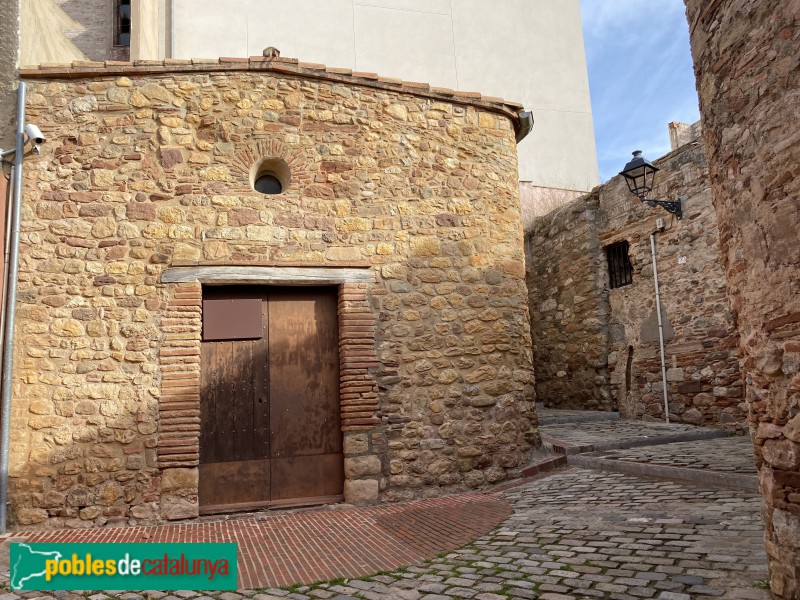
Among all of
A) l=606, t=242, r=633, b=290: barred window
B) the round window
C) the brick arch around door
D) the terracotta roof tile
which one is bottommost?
the brick arch around door

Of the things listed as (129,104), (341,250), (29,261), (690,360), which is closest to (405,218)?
(341,250)

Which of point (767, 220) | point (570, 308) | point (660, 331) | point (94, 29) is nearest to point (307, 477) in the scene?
point (767, 220)

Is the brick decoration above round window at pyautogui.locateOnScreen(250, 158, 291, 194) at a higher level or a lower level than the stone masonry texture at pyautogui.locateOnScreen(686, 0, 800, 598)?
higher

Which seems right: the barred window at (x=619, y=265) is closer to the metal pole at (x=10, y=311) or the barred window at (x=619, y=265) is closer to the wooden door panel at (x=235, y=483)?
the wooden door panel at (x=235, y=483)

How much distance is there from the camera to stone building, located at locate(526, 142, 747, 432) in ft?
26.3

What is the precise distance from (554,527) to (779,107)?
3.13 metres

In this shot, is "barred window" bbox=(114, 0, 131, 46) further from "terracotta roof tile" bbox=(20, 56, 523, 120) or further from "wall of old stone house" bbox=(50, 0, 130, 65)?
"terracotta roof tile" bbox=(20, 56, 523, 120)

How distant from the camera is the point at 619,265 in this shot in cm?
996

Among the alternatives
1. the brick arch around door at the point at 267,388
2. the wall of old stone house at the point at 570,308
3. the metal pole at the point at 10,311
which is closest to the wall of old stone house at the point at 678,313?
the wall of old stone house at the point at 570,308

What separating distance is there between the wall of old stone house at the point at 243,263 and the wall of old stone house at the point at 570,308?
158 inches

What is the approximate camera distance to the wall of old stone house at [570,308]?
1012 centimetres

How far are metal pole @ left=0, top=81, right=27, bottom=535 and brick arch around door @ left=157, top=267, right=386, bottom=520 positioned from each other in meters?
1.22

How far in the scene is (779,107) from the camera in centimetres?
272

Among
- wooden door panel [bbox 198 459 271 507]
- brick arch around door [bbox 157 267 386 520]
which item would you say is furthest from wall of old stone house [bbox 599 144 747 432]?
wooden door panel [bbox 198 459 271 507]
